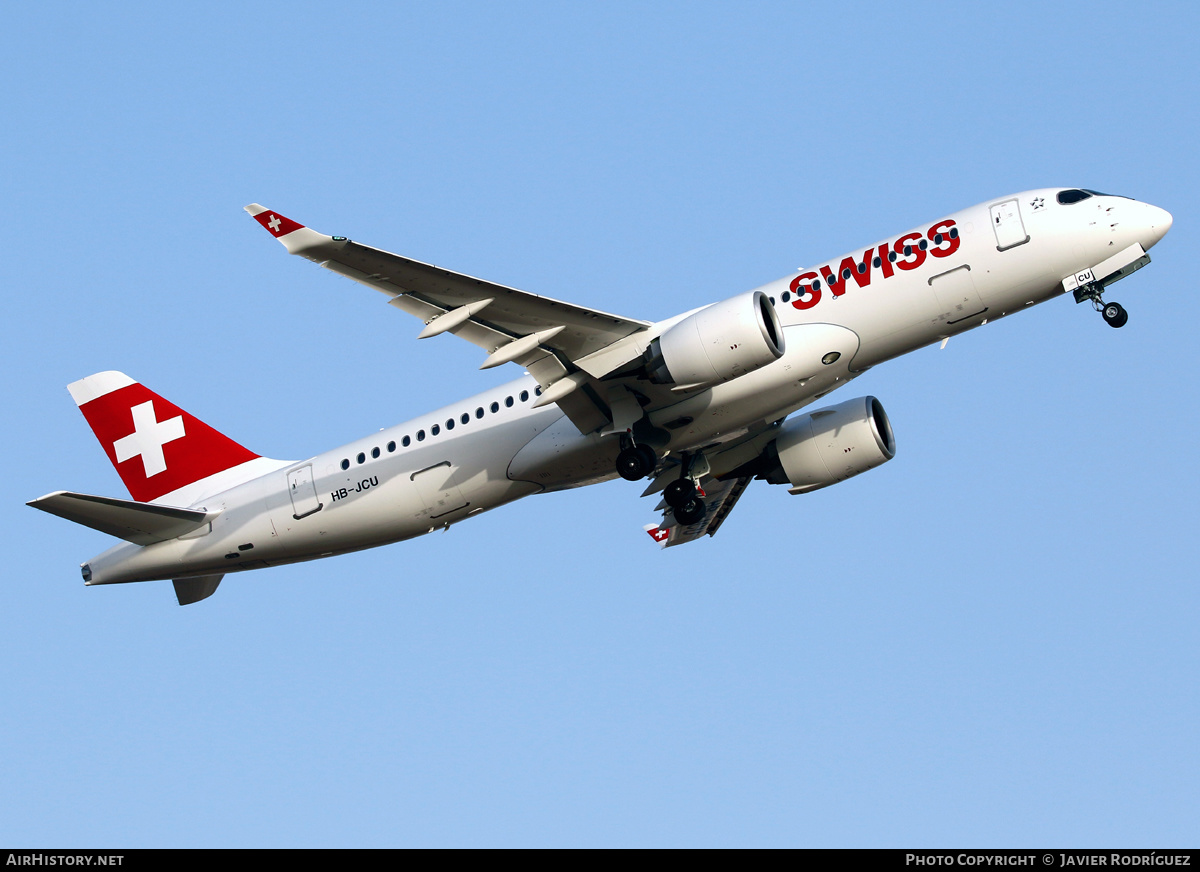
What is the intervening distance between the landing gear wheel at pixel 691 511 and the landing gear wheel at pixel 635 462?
149 inches

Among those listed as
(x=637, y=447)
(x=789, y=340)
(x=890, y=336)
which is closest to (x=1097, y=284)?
(x=890, y=336)

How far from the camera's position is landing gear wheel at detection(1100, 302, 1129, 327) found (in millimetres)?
28953

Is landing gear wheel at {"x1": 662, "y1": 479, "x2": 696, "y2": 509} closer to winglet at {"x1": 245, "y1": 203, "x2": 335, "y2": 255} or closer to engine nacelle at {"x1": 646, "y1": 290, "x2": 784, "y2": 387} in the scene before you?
engine nacelle at {"x1": 646, "y1": 290, "x2": 784, "y2": 387}

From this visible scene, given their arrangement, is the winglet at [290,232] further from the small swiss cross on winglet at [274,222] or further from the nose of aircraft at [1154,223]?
the nose of aircraft at [1154,223]

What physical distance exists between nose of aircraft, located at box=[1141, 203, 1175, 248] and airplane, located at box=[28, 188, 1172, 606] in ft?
0.12

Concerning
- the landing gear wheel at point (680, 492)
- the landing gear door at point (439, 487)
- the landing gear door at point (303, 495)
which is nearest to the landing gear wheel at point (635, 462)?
the landing gear wheel at point (680, 492)

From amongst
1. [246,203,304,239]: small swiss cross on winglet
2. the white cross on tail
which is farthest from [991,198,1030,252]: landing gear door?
the white cross on tail

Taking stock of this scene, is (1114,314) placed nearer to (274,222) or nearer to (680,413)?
(680,413)

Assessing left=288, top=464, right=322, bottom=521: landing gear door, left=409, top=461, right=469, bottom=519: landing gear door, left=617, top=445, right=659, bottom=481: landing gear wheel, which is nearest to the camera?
left=617, top=445, right=659, bottom=481: landing gear wheel

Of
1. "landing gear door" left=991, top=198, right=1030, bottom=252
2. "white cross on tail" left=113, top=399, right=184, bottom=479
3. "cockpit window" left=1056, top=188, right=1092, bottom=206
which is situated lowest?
"landing gear door" left=991, top=198, right=1030, bottom=252

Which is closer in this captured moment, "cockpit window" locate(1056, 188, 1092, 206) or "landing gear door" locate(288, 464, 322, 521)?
"cockpit window" locate(1056, 188, 1092, 206)

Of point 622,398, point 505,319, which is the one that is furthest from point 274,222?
point 622,398

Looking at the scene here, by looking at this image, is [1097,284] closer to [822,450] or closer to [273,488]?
[822,450]

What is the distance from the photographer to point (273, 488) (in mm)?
33375
